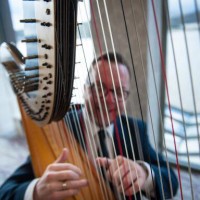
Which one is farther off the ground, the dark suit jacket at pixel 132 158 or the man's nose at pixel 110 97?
the man's nose at pixel 110 97

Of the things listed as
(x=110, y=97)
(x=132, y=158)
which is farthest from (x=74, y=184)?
(x=110, y=97)

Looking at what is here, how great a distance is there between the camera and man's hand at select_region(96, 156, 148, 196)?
45 cm

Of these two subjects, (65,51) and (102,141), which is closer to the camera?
(65,51)

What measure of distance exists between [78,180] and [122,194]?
0.09 meters

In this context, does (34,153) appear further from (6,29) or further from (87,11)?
(87,11)

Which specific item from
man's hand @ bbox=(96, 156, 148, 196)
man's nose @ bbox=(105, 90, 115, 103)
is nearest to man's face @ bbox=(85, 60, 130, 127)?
man's nose @ bbox=(105, 90, 115, 103)

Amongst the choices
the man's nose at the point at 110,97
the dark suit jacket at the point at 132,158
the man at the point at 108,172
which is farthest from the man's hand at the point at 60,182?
the man's nose at the point at 110,97

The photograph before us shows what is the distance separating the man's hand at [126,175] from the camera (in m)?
0.45

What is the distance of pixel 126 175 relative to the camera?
0.45 metres

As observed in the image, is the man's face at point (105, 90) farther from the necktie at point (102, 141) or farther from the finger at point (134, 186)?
the finger at point (134, 186)

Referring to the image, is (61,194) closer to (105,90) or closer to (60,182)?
(60,182)

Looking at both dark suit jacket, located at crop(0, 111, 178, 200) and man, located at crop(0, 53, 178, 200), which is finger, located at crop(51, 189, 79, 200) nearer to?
man, located at crop(0, 53, 178, 200)

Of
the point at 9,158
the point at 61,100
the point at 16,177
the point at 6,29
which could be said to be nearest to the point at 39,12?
the point at 61,100

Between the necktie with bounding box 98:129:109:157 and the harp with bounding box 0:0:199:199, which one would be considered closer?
the harp with bounding box 0:0:199:199
